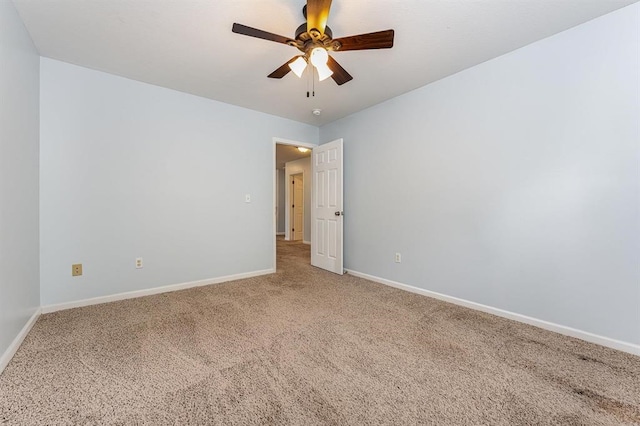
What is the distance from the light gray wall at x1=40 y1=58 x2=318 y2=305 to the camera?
252 cm

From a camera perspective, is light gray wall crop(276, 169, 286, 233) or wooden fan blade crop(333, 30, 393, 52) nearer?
wooden fan blade crop(333, 30, 393, 52)

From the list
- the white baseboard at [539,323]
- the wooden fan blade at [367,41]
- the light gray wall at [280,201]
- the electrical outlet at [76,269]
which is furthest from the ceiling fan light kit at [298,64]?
the light gray wall at [280,201]

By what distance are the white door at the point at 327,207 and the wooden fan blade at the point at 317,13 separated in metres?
2.21

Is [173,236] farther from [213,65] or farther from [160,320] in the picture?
[213,65]

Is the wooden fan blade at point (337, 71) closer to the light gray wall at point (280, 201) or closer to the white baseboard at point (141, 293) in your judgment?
the white baseboard at point (141, 293)

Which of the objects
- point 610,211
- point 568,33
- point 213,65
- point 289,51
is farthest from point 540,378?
point 213,65

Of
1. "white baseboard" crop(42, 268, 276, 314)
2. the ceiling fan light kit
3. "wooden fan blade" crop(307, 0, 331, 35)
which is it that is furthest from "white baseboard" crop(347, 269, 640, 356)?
"wooden fan blade" crop(307, 0, 331, 35)

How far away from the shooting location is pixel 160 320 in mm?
2326

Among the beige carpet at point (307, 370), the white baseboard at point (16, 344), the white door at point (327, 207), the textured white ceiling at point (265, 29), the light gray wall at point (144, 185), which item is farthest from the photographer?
the white door at point (327, 207)

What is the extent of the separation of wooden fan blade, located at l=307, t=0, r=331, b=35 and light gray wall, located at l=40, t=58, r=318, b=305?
2231 millimetres

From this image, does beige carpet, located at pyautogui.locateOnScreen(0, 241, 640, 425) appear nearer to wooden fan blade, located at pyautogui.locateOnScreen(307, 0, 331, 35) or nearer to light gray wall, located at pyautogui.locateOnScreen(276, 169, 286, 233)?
wooden fan blade, located at pyautogui.locateOnScreen(307, 0, 331, 35)

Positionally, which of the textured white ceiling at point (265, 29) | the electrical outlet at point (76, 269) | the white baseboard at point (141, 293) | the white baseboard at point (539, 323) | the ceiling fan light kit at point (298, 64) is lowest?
the white baseboard at point (539, 323)

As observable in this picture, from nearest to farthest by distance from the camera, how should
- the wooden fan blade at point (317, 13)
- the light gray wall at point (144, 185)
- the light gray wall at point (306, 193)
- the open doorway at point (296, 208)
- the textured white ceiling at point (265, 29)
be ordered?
the wooden fan blade at point (317, 13) → the textured white ceiling at point (265, 29) → the light gray wall at point (144, 185) → the light gray wall at point (306, 193) → the open doorway at point (296, 208)

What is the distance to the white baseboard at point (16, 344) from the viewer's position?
5.28 feet
